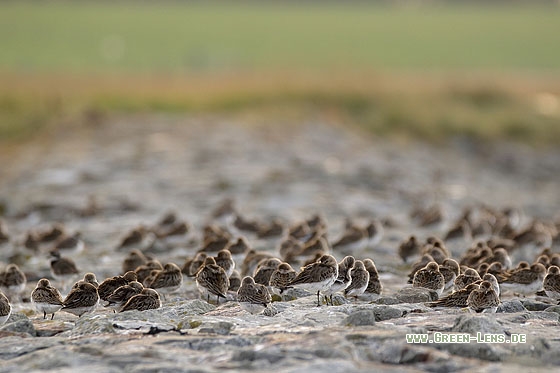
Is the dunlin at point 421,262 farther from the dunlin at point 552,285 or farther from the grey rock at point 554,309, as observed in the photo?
the grey rock at point 554,309

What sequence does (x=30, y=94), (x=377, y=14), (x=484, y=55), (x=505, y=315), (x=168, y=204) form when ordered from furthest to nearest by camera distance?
(x=377, y=14)
(x=484, y=55)
(x=30, y=94)
(x=168, y=204)
(x=505, y=315)

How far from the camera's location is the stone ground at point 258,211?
8586 millimetres

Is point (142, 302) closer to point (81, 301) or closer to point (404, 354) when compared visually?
point (81, 301)

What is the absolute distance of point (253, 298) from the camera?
10.4m

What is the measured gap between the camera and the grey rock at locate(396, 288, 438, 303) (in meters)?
11.3

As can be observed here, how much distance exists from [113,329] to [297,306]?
2.46m

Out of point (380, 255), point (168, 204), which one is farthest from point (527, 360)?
point (168, 204)

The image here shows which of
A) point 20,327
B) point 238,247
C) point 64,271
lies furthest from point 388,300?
point 64,271

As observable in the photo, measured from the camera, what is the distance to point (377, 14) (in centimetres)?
9469

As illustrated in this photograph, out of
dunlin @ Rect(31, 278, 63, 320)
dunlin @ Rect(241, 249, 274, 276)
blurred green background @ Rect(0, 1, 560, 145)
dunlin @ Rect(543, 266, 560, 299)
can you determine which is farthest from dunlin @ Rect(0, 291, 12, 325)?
blurred green background @ Rect(0, 1, 560, 145)

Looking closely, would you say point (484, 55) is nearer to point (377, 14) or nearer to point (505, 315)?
point (377, 14)

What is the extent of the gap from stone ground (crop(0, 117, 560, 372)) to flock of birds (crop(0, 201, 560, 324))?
0.23m

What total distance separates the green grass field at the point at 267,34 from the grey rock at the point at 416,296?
43.2 meters

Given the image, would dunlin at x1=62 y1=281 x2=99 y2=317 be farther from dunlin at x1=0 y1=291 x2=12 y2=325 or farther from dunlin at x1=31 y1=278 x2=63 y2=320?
dunlin at x1=0 y1=291 x2=12 y2=325
